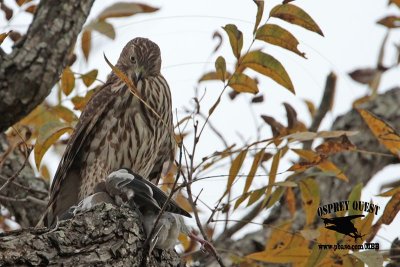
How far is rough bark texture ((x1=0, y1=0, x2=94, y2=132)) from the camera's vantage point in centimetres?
400

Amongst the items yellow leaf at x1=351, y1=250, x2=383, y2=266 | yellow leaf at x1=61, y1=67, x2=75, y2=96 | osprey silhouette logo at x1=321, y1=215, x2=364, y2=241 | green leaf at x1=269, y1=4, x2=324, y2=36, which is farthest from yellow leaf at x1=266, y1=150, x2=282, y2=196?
yellow leaf at x1=61, y1=67, x2=75, y2=96

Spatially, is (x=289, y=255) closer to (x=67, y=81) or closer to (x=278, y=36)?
(x=278, y=36)

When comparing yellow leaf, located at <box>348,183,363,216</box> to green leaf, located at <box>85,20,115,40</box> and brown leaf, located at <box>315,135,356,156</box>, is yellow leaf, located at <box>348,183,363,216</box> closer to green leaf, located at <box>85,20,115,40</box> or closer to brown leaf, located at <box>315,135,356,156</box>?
brown leaf, located at <box>315,135,356,156</box>

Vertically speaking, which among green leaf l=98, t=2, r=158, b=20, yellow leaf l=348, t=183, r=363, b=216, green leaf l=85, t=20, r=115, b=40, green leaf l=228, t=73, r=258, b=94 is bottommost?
yellow leaf l=348, t=183, r=363, b=216

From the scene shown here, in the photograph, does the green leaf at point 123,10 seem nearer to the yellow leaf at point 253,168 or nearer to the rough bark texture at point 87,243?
the yellow leaf at point 253,168

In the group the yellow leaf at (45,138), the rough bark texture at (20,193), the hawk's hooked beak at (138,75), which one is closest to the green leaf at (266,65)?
the yellow leaf at (45,138)

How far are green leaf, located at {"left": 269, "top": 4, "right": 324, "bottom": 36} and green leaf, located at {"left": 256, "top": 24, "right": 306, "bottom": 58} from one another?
0.05 metres

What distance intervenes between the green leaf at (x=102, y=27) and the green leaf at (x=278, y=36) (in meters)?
1.18

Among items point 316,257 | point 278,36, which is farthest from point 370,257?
point 278,36

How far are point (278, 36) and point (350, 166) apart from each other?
8.63 feet

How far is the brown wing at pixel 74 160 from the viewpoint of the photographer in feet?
15.2

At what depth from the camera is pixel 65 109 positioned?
180 inches

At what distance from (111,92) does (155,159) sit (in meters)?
0.47

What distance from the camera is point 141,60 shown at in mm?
5117
